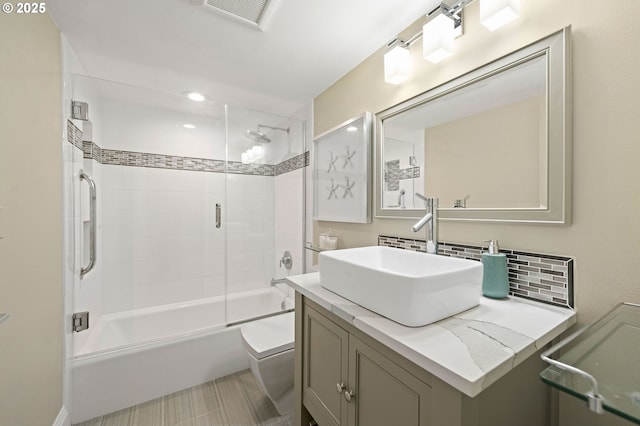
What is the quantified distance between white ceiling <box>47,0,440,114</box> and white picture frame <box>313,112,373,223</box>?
0.44 meters

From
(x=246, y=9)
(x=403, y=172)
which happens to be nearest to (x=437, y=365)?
(x=403, y=172)

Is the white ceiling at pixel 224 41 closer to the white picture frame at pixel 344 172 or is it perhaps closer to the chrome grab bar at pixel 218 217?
the white picture frame at pixel 344 172

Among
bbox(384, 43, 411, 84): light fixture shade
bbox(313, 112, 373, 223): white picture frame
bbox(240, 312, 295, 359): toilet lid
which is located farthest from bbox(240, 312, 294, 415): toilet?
bbox(384, 43, 411, 84): light fixture shade

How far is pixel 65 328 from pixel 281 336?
Result: 1225 mm

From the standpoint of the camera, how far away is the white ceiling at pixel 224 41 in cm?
127

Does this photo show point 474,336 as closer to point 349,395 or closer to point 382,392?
point 382,392

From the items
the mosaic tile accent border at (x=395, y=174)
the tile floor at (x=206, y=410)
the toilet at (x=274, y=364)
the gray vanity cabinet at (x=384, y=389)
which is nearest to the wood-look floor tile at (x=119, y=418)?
the tile floor at (x=206, y=410)

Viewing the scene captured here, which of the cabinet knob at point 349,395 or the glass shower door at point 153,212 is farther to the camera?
the glass shower door at point 153,212

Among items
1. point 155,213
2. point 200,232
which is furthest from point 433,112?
point 155,213

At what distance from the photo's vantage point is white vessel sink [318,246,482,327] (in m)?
0.73

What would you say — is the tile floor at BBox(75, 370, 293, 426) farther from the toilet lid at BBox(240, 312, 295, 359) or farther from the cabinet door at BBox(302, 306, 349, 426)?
the cabinet door at BBox(302, 306, 349, 426)

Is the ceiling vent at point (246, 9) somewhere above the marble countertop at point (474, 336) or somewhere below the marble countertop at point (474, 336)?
above

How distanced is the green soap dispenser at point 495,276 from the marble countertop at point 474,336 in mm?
31

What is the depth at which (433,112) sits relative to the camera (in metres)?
1.29
